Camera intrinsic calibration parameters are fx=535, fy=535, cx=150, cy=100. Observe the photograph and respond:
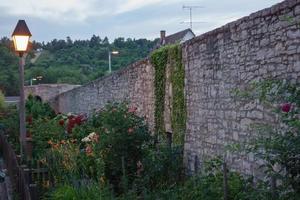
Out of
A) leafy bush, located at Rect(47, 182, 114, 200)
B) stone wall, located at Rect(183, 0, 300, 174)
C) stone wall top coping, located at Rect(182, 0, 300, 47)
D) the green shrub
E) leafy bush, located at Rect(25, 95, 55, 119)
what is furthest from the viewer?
leafy bush, located at Rect(25, 95, 55, 119)

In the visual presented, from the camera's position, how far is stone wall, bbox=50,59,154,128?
477 inches

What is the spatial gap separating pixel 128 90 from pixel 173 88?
3791 millimetres

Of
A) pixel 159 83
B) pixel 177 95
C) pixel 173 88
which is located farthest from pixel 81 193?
pixel 159 83

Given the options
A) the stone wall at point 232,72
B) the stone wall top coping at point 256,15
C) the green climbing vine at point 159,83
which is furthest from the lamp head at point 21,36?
the stone wall top coping at point 256,15

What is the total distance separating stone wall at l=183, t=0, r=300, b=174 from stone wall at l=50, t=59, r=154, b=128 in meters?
2.38

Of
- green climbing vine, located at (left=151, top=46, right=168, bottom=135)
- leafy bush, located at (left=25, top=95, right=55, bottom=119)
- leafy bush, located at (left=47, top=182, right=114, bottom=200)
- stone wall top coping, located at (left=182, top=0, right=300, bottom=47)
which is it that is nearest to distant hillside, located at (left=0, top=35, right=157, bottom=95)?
leafy bush, located at (left=25, top=95, right=55, bottom=119)

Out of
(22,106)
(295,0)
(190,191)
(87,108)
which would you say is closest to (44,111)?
(87,108)

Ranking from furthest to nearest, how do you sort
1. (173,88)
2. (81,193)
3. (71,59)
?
(71,59), (173,88), (81,193)

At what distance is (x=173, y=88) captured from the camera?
10.5m

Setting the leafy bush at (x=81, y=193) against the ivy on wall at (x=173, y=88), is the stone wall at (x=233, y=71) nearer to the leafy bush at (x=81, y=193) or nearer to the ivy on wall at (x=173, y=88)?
the ivy on wall at (x=173, y=88)

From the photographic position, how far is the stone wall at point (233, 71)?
6215mm

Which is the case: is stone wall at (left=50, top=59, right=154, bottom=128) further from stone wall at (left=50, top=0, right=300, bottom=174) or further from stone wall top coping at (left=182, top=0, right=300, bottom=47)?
stone wall top coping at (left=182, top=0, right=300, bottom=47)

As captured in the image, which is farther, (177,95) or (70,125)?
(70,125)

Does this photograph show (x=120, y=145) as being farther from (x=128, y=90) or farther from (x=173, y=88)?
(x=128, y=90)
